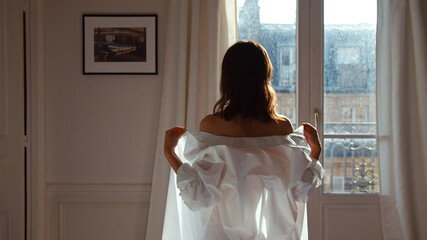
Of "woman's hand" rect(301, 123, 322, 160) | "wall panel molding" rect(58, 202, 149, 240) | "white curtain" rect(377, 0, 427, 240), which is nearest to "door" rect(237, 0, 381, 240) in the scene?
"white curtain" rect(377, 0, 427, 240)

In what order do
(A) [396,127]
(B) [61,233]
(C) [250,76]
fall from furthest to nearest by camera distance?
(B) [61,233] < (A) [396,127] < (C) [250,76]

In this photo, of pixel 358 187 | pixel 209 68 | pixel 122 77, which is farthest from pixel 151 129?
pixel 358 187

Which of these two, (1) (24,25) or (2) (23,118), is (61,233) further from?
(1) (24,25)

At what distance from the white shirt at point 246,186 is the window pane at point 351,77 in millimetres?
1406

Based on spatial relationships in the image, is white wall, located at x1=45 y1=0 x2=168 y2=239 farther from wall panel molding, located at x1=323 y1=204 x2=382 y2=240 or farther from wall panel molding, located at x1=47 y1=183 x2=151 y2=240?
wall panel molding, located at x1=323 y1=204 x2=382 y2=240

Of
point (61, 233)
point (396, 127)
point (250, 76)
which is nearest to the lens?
point (250, 76)

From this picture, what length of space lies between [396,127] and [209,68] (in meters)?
1.34

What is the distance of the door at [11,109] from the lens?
264 cm

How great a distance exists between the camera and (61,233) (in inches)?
108

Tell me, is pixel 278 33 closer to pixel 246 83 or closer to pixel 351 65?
pixel 351 65

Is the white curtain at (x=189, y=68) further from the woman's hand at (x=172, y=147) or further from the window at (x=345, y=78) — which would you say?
the woman's hand at (x=172, y=147)

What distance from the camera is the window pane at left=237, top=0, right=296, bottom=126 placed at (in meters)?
2.79

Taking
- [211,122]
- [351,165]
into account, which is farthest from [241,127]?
[351,165]

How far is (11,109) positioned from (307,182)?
216 centimetres
